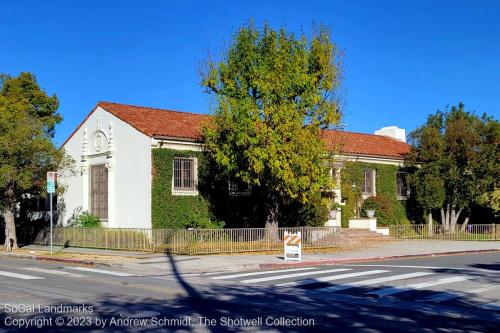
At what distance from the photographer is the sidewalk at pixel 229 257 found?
19253 mm

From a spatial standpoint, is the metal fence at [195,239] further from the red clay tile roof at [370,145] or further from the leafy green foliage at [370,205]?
the red clay tile roof at [370,145]

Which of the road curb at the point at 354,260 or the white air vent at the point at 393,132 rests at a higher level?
the white air vent at the point at 393,132

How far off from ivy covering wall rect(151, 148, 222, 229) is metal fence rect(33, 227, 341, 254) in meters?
2.78

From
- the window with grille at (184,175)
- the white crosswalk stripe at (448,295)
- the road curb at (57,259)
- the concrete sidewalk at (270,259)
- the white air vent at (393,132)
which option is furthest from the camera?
the white air vent at (393,132)

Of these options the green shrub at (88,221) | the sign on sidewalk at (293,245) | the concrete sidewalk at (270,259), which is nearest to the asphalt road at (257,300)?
the concrete sidewalk at (270,259)

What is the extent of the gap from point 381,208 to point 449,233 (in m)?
4.08

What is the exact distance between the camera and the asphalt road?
363 inches

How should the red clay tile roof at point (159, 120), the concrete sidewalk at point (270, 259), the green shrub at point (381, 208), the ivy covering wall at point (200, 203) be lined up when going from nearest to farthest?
the concrete sidewalk at point (270, 259)
the ivy covering wall at point (200, 203)
the red clay tile roof at point (159, 120)
the green shrub at point (381, 208)

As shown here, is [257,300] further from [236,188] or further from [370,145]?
[370,145]

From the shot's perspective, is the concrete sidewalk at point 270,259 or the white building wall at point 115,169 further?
the white building wall at point 115,169

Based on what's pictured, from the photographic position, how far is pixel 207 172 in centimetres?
2997

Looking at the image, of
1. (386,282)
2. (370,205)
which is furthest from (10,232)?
(370,205)

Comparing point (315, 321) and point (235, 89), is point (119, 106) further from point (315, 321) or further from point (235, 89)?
point (315, 321)

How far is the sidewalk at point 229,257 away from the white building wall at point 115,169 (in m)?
3.76
